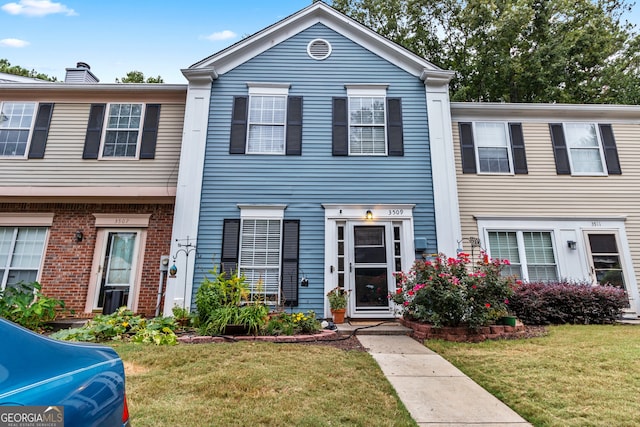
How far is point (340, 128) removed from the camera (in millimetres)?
7977

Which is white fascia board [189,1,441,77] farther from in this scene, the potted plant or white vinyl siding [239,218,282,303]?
the potted plant

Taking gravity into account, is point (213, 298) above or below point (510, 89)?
below

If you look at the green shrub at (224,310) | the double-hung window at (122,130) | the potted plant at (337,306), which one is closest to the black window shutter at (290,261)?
the potted plant at (337,306)

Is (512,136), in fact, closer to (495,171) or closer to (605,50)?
(495,171)

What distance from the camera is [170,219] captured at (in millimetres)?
7738

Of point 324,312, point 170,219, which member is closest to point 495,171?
point 324,312

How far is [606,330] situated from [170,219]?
9154 mm

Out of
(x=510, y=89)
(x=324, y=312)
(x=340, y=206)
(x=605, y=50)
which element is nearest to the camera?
(x=324, y=312)

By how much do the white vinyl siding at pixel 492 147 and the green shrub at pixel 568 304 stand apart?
317 centimetres

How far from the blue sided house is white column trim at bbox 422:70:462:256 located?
0.08ft

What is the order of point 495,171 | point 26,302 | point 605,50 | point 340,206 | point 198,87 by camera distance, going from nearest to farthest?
point 26,302 → point 340,206 → point 198,87 → point 495,171 → point 605,50

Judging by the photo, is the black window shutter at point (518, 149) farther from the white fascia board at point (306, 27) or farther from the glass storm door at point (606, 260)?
the white fascia board at point (306, 27)

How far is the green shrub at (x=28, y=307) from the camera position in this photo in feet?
20.1

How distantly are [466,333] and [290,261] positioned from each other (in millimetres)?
3647
